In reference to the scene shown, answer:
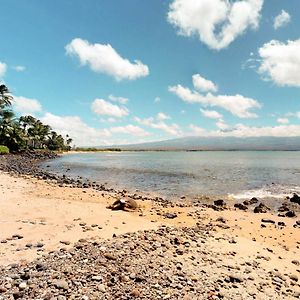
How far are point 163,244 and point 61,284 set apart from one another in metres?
4.42

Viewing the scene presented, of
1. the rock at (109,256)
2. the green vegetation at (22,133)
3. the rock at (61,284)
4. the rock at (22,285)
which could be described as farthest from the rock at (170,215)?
the green vegetation at (22,133)

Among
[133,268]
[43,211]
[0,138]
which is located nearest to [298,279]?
[133,268]

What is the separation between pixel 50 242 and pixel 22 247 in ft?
3.39

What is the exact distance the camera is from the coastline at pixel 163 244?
809 centimetres

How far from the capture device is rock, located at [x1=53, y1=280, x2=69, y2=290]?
744 cm

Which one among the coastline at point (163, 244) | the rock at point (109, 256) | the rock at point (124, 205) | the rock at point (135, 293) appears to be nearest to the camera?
the rock at point (135, 293)

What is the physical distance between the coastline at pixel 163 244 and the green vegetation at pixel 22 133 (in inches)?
2732

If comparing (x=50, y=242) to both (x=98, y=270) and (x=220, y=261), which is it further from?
(x=220, y=261)

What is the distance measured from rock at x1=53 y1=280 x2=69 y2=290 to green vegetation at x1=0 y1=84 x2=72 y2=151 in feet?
252

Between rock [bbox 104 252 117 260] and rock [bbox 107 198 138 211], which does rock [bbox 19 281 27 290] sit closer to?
rock [bbox 104 252 117 260]

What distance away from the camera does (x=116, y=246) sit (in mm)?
10469

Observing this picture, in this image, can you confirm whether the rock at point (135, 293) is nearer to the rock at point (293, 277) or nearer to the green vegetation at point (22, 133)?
the rock at point (293, 277)

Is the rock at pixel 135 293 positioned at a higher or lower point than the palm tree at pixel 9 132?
lower

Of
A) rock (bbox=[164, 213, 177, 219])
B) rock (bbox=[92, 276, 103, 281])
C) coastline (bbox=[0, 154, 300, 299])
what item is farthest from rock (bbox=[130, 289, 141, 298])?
rock (bbox=[164, 213, 177, 219])
